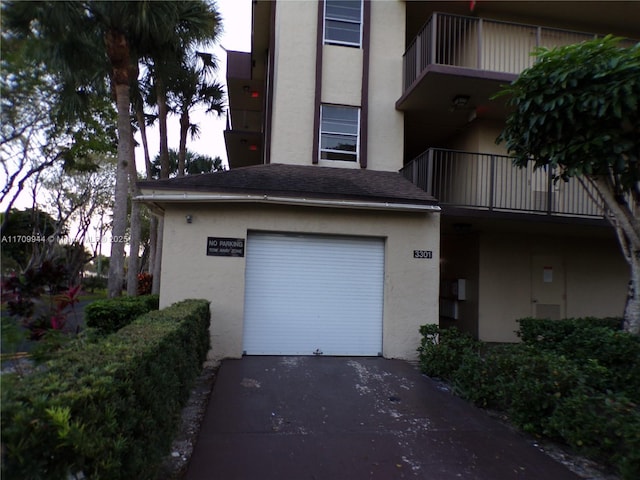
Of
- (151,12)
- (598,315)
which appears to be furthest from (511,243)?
(151,12)

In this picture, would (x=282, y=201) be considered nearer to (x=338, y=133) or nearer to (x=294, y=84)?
(x=338, y=133)

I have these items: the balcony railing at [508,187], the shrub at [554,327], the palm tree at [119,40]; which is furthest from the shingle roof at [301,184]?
the palm tree at [119,40]

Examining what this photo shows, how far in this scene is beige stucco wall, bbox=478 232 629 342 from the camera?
1088 cm

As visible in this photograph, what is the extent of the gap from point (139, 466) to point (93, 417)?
26.2 inches

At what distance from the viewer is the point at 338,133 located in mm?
10383

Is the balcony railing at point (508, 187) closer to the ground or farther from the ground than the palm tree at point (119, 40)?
closer to the ground

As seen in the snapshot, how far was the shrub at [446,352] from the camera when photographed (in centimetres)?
692

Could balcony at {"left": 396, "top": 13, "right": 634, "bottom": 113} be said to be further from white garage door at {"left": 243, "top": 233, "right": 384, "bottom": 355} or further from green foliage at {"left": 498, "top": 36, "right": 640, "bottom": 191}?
white garage door at {"left": 243, "top": 233, "right": 384, "bottom": 355}

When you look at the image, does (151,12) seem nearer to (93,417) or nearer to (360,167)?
(360,167)

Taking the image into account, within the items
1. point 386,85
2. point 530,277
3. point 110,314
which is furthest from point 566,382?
point 386,85

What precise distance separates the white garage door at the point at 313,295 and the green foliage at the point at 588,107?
3740mm

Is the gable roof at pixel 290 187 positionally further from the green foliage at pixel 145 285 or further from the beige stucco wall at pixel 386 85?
the green foliage at pixel 145 285

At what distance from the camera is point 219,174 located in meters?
8.57

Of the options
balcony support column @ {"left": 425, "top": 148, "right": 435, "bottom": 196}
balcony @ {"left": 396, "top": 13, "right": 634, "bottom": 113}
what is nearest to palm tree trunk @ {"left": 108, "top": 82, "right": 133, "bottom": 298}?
balcony @ {"left": 396, "top": 13, "right": 634, "bottom": 113}
